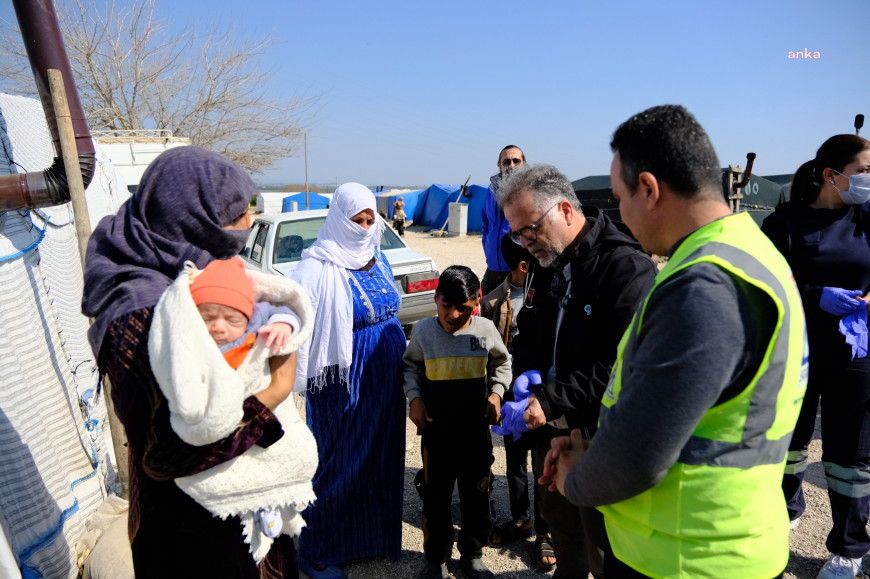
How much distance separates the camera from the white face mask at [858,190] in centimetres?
245

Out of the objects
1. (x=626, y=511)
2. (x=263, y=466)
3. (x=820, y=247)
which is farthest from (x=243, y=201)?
(x=820, y=247)

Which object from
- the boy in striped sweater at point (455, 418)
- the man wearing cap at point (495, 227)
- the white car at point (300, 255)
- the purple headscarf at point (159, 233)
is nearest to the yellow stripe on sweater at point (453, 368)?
the boy in striped sweater at point (455, 418)

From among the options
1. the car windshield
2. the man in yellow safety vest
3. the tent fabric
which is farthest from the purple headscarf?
the car windshield

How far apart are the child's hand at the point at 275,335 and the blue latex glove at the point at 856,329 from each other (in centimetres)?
250

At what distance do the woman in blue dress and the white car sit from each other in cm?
320

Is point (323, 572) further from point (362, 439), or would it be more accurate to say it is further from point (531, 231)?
point (531, 231)

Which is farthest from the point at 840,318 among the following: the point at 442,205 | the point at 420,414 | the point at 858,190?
the point at 442,205

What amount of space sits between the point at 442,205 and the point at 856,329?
2078 centimetres

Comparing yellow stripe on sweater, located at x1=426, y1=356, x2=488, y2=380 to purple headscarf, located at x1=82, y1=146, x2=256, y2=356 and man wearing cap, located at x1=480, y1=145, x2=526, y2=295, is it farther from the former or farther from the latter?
man wearing cap, located at x1=480, y1=145, x2=526, y2=295

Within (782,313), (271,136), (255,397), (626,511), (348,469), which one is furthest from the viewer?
(271,136)

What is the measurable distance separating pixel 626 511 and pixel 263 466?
3.10ft

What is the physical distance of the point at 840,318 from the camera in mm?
2490

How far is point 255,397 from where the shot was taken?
140 cm

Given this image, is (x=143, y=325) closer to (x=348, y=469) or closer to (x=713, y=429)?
(x=713, y=429)
